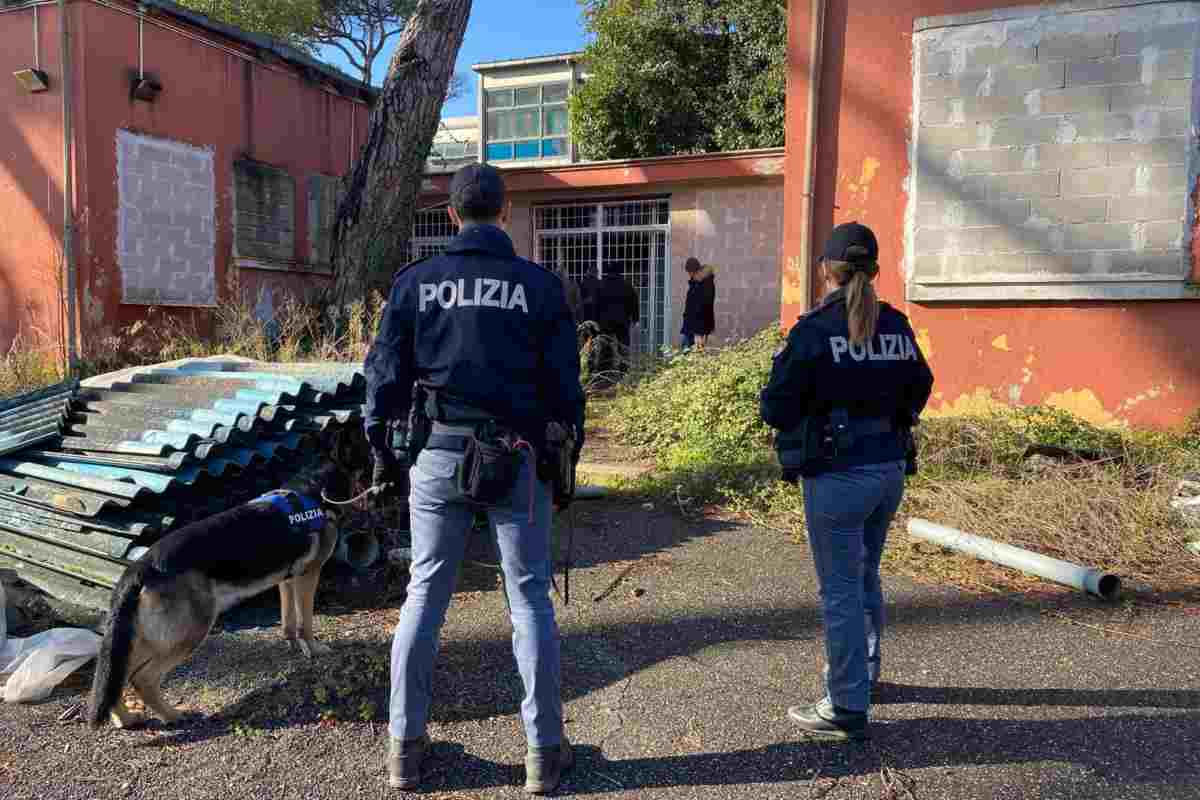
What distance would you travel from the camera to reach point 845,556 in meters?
2.83

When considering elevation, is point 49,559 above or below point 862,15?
below

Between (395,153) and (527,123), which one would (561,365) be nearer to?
(395,153)

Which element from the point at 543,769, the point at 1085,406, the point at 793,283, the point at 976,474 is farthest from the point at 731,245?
the point at 543,769

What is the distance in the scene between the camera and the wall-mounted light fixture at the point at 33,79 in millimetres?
9617

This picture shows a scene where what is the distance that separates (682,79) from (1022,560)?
54.7 feet

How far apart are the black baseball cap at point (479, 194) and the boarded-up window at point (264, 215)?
1028 centimetres

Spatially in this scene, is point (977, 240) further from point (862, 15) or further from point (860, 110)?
point (862, 15)

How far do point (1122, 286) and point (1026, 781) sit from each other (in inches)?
207

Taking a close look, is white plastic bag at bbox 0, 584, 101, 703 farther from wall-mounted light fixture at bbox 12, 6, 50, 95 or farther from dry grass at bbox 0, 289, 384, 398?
wall-mounted light fixture at bbox 12, 6, 50, 95

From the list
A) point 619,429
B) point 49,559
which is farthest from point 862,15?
point 49,559

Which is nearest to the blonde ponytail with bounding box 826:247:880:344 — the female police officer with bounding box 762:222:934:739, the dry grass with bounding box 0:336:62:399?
the female police officer with bounding box 762:222:934:739

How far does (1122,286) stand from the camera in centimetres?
667

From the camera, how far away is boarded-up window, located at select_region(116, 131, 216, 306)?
33.6 feet

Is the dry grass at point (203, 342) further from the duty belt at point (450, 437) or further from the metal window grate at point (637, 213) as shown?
the duty belt at point (450, 437)
